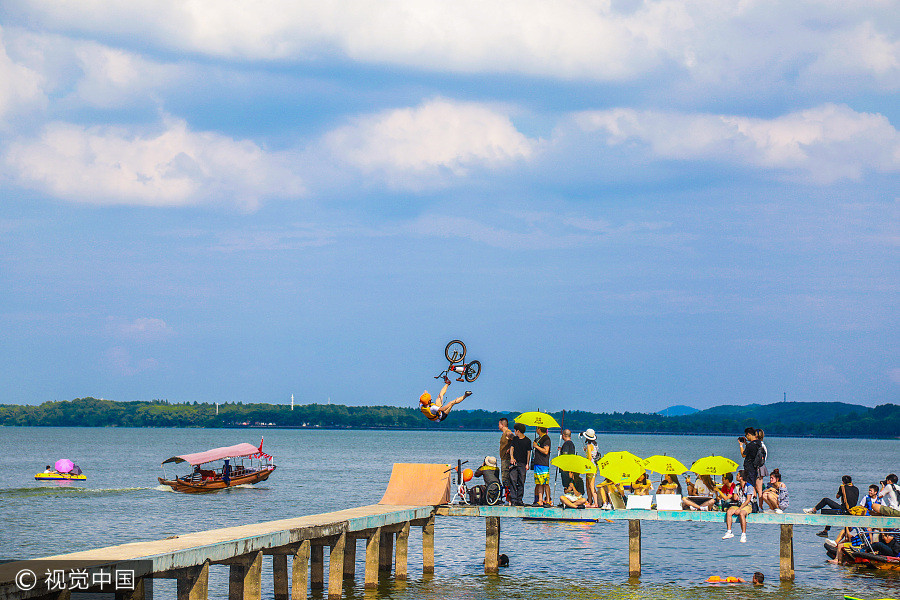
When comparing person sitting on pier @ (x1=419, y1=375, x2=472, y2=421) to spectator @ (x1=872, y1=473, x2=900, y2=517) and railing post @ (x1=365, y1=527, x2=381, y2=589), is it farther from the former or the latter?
spectator @ (x1=872, y1=473, x2=900, y2=517)

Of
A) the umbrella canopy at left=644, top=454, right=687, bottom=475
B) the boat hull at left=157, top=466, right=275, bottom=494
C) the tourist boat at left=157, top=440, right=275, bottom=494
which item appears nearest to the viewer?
the umbrella canopy at left=644, top=454, right=687, bottom=475

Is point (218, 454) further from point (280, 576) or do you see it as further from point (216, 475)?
point (280, 576)

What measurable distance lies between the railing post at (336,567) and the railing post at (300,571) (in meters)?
1.35

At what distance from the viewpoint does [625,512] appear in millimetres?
23750

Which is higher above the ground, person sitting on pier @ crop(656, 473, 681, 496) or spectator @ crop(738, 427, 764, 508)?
spectator @ crop(738, 427, 764, 508)

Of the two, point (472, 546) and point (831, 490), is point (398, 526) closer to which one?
point (472, 546)

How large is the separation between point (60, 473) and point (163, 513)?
29.7 m

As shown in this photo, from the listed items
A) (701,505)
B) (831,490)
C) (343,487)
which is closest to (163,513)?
(343,487)

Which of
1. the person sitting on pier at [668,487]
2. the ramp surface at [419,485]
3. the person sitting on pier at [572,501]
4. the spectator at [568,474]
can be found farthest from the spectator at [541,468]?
the person sitting on pier at [668,487]

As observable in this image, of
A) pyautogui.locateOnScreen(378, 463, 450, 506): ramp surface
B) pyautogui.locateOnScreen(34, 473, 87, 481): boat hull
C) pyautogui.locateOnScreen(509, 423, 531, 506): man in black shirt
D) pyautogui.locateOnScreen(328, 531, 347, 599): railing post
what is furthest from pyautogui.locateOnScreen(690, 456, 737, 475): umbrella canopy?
pyautogui.locateOnScreen(34, 473, 87, 481): boat hull

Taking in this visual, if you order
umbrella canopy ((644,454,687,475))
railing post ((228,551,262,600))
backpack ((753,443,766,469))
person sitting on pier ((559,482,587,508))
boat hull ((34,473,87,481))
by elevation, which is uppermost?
backpack ((753,443,766,469))

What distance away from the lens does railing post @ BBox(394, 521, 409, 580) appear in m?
25.1

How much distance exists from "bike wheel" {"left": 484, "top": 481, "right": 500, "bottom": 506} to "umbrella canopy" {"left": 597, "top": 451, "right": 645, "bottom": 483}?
2599mm

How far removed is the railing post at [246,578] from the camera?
1838 centimetres
